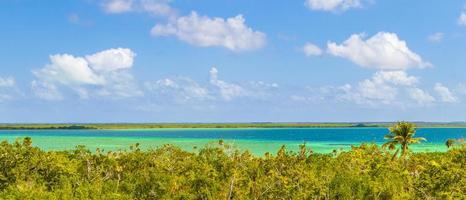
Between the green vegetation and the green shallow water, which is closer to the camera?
the green vegetation

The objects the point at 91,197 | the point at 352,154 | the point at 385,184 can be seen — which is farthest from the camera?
the point at 352,154

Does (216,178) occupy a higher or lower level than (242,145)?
lower

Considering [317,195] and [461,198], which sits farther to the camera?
[317,195]

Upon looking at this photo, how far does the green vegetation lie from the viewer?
21547 millimetres

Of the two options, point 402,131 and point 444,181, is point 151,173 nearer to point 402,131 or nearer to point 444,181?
point 444,181

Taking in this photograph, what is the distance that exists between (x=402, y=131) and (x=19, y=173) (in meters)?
42.0

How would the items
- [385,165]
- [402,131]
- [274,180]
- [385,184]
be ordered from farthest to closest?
[402,131] → [385,165] → [274,180] → [385,184]

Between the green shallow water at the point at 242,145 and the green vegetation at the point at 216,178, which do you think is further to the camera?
the green shallow water at the point at 242,145

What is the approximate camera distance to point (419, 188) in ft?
75.9

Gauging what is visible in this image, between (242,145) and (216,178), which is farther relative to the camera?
(242,145)

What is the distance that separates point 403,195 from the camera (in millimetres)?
20938

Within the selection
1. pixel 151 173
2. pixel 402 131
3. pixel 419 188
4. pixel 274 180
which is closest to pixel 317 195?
pixel 274 180

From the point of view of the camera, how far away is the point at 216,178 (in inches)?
1023

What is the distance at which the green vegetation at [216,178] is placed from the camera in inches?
848
